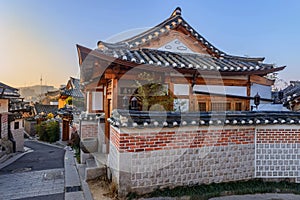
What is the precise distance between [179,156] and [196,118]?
41.2 inches

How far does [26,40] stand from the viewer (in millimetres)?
10289

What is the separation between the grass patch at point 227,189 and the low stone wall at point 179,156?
0.39 ft

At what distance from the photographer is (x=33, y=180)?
7188 mm

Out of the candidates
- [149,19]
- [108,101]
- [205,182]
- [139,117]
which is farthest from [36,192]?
[149,19]

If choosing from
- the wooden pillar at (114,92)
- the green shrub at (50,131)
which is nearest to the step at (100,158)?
the wooden pillar at (114,92)

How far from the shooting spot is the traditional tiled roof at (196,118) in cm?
446

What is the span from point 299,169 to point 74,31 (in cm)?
1107

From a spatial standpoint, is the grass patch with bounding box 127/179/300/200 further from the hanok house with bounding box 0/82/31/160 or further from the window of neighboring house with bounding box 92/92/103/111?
the hanok house with bounding box 0/82/31/160

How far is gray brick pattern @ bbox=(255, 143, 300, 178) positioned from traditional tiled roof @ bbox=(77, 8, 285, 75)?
2.98 m

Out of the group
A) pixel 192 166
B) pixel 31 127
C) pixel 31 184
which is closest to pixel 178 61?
pixel 192 166

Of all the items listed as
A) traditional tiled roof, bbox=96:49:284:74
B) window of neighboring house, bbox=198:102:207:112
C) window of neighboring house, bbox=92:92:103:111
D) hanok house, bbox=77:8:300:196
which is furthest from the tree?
window of neighboring house, bbox=92:92:103:111

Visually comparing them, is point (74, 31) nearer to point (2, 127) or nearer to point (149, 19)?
point (149, 19)

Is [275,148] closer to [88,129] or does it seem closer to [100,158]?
[100,158]

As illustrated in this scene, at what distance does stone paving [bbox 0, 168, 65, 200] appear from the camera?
19.6ft
